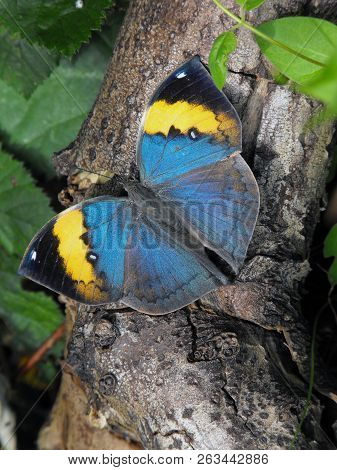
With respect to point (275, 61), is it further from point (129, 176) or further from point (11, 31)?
point (11, 31)

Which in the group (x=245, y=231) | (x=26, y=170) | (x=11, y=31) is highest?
(x=11, y=31)

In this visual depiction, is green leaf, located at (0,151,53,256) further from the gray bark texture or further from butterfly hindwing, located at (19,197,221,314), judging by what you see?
butterfly hindwing, located at (19,197,221,314)

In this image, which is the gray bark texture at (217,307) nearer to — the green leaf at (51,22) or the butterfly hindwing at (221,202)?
the butterfly hindwing at (221,202)

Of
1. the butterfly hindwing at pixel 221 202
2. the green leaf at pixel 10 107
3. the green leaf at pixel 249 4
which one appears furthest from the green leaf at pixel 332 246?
the green leaf at pixel 10 107

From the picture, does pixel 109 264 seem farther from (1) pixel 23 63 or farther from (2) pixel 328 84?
(1) pixel 23 63

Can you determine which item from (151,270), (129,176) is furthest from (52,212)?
(151,270)

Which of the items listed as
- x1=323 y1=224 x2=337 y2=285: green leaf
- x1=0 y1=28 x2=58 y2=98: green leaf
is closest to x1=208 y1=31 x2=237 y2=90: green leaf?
x1=323 y1=224 x2=337 y2=285: green leaf
